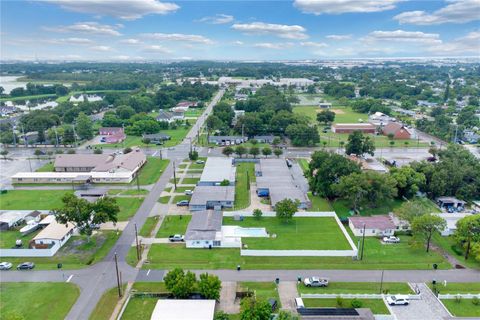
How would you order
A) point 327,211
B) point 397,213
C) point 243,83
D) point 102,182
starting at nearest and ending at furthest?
1. point 397,213
2. point 327,211
3. point 102,182
4. point 243,83

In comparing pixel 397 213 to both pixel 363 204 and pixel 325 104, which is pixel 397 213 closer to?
pixel 363 204

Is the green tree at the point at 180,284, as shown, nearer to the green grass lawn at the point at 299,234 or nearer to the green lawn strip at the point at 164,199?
the green grass lawn at the point at 299,234

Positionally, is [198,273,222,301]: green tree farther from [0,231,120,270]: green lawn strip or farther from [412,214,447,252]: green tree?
[412,214,447,252]: green tree

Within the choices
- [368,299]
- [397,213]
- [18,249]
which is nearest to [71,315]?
[18,249]

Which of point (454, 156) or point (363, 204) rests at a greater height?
point (454, 156)

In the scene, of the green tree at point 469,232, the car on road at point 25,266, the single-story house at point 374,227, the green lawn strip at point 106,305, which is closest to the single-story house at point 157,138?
the car on road at point 25,266

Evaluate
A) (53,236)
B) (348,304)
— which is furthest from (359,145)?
(53,236)

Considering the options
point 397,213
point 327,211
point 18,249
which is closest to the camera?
point 18,249

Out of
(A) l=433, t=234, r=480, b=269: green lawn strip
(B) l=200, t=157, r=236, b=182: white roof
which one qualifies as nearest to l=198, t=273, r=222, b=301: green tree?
(A) l=433, t=234, r=480, b=269: green lawn strip

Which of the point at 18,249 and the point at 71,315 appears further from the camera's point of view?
the point at 18,249
